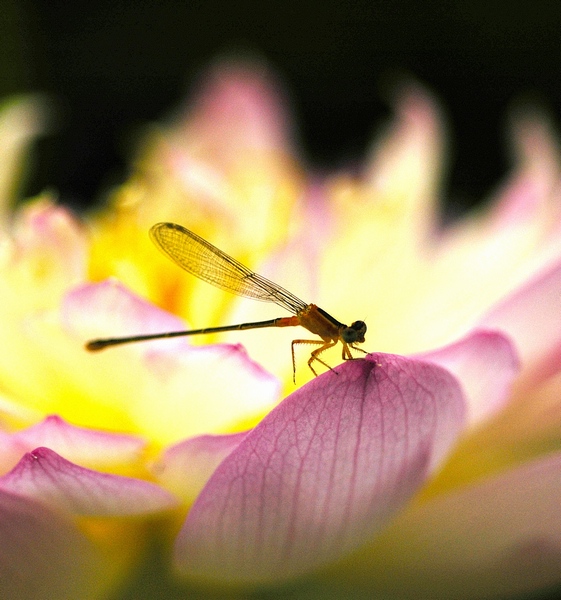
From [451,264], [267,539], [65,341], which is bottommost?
[267,539]

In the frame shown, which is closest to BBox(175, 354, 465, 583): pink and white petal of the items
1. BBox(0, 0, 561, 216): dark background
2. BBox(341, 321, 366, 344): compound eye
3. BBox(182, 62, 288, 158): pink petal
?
BBox(341, 321, 366, 344): compound eye

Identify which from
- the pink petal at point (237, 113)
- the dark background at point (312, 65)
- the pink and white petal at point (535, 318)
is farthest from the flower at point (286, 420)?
the dark background at point (312, 65)

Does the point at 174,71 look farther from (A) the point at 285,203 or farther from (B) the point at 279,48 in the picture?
(A) the point at 285,203

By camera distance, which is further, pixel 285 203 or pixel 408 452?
pixel 285 203

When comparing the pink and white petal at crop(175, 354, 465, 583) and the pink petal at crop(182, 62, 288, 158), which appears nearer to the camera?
the pink and white petal at crop(175, 354, 465, 583)

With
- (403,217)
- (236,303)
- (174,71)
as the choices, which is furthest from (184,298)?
(174,71)

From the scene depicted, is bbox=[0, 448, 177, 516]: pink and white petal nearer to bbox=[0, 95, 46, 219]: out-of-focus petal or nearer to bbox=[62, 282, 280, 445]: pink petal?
bbox=[62, 282, 280, 445]: pink petal

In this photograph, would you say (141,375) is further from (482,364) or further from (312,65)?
(312,65)
